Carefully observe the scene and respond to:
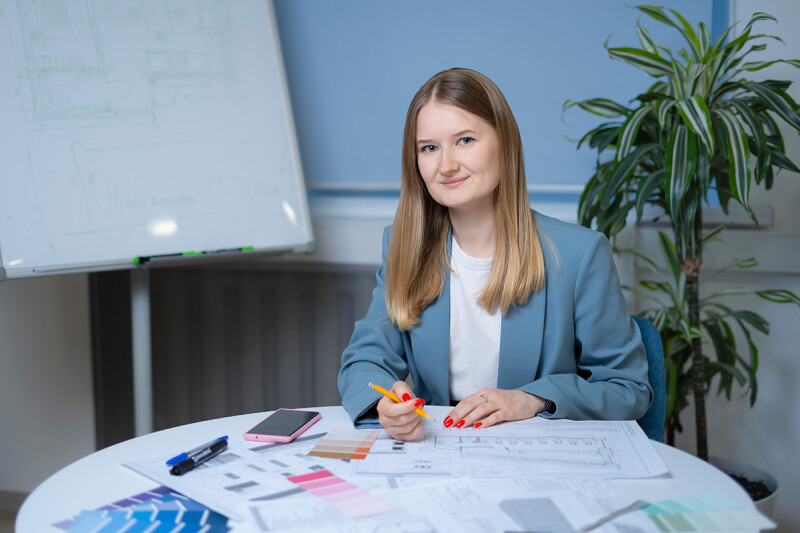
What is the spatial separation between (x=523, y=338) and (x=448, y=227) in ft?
0.97

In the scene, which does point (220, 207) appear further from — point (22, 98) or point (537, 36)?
point (537, 36)

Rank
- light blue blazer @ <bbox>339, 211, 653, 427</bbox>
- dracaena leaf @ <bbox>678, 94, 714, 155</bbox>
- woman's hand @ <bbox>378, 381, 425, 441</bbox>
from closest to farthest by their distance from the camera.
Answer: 1. woman's hand @ <bbox>378, 381, 425, 441</bbox>
2. light blue blazer @ <bbox>339, 211, 653, 427</bbox>
3. dracaena leaf @ <bbox>678, 94, 714, 155</bbox>

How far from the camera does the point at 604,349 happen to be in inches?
51.0

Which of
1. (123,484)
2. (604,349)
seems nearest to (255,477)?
(123,484)

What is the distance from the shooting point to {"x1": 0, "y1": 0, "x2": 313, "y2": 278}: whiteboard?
5.48 ft

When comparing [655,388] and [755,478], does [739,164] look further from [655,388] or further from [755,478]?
[755,478]

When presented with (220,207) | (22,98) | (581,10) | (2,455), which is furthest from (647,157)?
(2,455)

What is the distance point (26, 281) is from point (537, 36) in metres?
1.89

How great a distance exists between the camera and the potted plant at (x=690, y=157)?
1.59m

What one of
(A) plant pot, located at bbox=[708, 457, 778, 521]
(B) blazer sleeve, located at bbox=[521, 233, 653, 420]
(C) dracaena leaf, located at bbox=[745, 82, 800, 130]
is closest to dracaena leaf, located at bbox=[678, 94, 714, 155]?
(C) dracaena leaf, located at bbox=[745, 82, 800, 130]

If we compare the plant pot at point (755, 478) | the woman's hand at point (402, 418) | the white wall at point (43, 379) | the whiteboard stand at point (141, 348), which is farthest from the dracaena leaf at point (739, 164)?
the white wall at point (43, 379)

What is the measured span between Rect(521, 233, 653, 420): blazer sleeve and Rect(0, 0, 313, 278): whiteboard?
1.06 meters

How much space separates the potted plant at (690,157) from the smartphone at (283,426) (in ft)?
3.25

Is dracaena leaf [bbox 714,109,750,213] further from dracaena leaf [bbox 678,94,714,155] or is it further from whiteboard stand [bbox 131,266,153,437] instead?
whiteboard stand [bbox 131,266,153,437]
